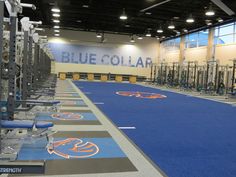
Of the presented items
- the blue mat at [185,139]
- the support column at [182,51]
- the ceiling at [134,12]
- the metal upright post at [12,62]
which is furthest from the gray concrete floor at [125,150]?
the support column at [182,51]

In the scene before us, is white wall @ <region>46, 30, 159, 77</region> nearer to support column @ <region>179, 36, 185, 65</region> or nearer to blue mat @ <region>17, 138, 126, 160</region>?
support column @ <region>179, 36, 185, 65</region>

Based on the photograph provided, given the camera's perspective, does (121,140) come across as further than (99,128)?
No

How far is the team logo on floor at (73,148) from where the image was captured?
13.7 ft

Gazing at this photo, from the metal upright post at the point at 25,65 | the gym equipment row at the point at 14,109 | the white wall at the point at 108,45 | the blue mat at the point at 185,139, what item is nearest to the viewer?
the gym equipment row at the point at 14,109

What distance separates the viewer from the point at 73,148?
14.7 feet

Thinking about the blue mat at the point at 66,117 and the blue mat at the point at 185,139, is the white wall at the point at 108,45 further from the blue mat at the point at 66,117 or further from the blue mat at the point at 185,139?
the blue mat at the point at 66,117

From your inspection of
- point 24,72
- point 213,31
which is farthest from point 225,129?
point 213,31

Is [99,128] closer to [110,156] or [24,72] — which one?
[110,156]

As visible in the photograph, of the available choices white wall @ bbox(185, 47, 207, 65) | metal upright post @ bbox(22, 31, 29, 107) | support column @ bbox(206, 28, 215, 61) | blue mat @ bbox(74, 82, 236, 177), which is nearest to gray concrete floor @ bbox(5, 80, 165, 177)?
blue mat @ bbox(74, 82, 236, 177)

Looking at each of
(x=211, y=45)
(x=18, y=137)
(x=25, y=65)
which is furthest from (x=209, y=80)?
(x=18, y=137)

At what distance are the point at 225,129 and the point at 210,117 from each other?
63.4 inches

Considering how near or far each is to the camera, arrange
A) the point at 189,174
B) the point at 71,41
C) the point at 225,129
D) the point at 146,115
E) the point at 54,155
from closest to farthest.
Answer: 1. the point at 189,174
2. the point at 54,155
3. the point at 225,129
4. the point at 146,115
5. the point at 71,41

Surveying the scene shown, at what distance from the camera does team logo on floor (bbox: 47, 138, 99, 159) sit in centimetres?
417

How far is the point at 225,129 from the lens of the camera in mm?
6504
